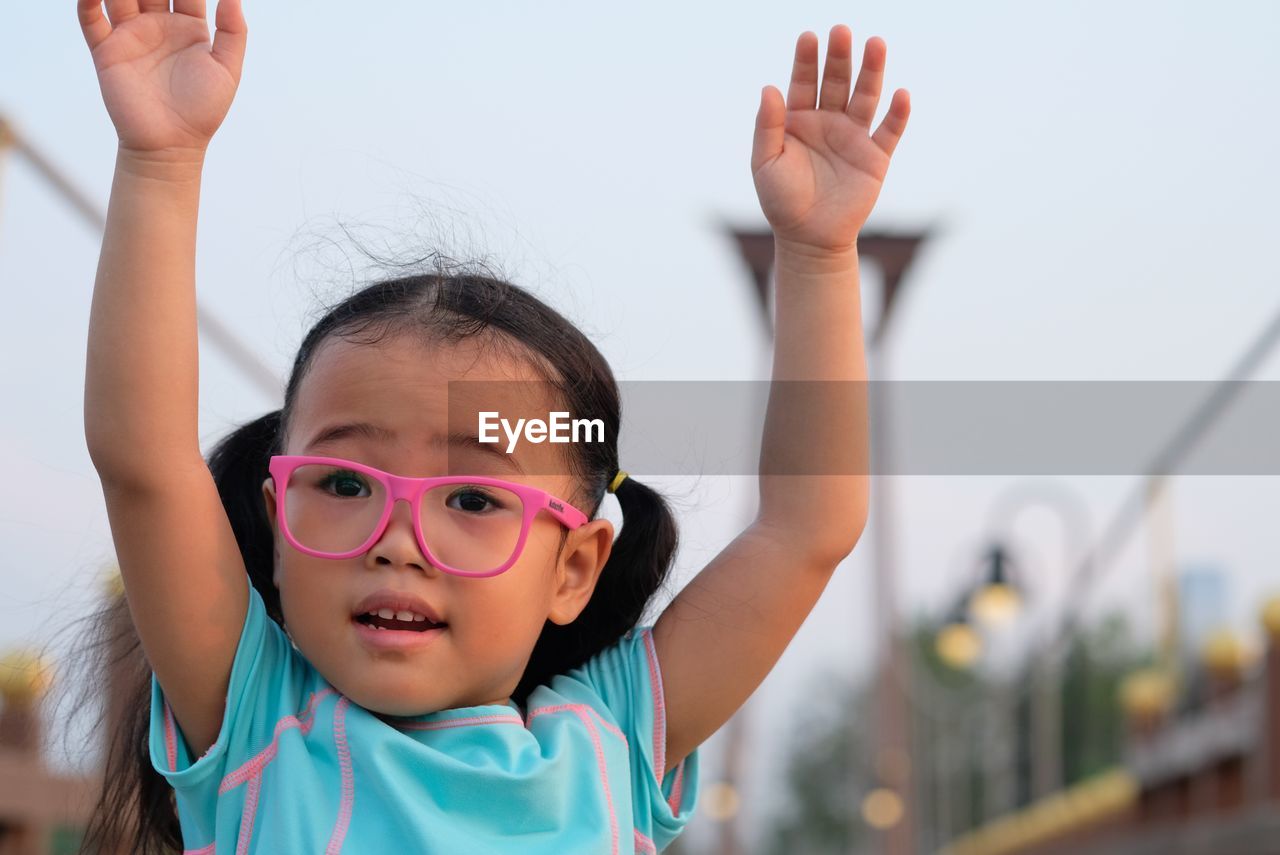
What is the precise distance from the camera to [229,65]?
2.08m

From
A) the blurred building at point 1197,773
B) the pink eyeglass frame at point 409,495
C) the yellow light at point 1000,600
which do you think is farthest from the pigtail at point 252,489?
the yellow light at point 1000,600

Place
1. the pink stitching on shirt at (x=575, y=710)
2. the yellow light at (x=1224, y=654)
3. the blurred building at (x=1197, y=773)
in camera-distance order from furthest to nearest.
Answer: the yellow light at (x=1224, y=654), the blurred building at (x=1197, y=773), the pink stitching on shirt at (x=575, y=710)

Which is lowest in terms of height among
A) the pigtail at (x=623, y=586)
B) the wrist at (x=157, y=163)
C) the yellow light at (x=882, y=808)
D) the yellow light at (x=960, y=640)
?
the yellow light at (x=882, y=808)

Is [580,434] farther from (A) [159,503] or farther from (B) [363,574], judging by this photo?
(A) [159,503]

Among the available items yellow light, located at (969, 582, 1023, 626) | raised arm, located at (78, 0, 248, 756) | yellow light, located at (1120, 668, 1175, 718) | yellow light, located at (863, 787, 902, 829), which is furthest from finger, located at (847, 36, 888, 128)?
yellow light, located at (1120, 668, 1175, 718)

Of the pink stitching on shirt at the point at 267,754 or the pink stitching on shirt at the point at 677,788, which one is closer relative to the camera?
the pink stitching on shirt at the point at 267,754

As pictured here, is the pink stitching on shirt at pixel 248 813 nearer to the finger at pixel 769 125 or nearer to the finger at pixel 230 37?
the finger at pixel 230 37

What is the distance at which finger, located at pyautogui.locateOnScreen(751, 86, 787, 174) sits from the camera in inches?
92.2

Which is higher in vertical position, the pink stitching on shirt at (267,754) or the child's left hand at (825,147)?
the child's left hand at (825,147)

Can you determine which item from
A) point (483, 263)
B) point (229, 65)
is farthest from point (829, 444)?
point (229, 65)

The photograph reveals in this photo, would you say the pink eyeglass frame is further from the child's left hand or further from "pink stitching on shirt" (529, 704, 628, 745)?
the child's left hand

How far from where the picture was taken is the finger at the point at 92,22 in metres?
2.05

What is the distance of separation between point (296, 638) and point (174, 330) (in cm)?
43

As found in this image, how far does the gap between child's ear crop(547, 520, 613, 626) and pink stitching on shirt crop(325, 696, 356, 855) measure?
317mm
